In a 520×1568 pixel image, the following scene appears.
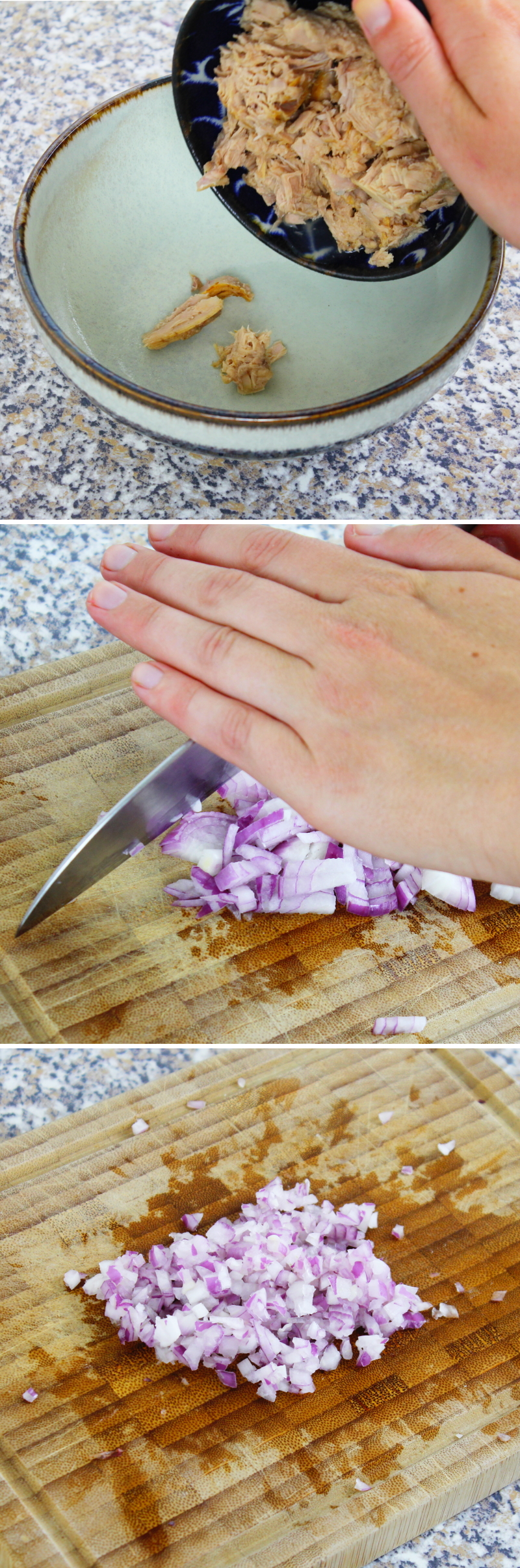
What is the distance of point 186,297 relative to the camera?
3.98 ft

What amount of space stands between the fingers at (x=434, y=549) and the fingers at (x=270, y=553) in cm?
4

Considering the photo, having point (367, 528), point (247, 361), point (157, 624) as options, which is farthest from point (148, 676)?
point (247, 361)

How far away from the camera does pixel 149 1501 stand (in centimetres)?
84

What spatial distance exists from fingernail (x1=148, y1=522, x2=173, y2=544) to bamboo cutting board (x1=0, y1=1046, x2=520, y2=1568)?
0.53 meters

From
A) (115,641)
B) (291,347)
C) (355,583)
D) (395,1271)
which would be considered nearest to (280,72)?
(291,347)

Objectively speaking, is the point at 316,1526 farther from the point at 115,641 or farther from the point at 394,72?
the point at 394,72

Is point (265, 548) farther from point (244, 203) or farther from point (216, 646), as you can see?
point (244, 203)

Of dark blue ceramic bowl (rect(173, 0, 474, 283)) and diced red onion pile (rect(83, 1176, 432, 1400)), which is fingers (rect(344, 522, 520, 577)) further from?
diced red onion pile (rect(83, 1176, 432, 1400))

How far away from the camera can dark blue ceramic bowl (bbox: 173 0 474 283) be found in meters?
0.94

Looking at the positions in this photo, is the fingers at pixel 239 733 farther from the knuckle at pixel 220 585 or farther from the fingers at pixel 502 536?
the fingers at pixel 502 536

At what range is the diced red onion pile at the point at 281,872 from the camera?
1023 mm

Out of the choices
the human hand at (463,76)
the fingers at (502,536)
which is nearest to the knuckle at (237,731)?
the fingers at (502,536)

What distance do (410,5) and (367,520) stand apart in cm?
47

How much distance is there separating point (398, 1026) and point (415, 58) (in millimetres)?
779
